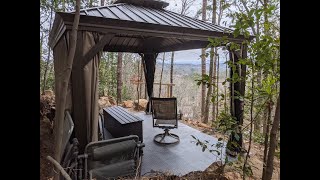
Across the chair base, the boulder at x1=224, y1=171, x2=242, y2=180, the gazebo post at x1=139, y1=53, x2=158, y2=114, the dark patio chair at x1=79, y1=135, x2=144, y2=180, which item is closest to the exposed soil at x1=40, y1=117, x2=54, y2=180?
the dark patio chair at x1=79, y1=135, x2=144, y2=180

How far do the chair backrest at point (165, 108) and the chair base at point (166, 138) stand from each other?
41 cm

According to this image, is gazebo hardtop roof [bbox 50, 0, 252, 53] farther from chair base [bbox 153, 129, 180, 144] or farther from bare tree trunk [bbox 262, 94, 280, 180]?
chair base [bbox 153, 129, 180, 144]

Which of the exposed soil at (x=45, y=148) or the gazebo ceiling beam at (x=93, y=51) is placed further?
the exposed soil at (x=45, y=148)

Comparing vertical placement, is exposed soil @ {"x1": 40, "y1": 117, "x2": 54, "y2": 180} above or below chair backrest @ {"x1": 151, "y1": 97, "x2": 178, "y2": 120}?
below

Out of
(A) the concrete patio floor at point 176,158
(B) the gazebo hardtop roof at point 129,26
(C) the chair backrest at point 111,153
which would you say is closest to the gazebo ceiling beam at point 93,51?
(B) the gazebo hardtop roof at point 129,26

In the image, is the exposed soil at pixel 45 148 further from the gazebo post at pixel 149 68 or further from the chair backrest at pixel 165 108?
the gazebo post at pixel 149 68

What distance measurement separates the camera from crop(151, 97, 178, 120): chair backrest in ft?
16.8

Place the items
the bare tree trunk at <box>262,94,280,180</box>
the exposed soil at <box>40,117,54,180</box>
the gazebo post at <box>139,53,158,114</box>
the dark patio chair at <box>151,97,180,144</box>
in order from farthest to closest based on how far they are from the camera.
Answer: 1. the gazebo post at <box>139,53,158,114</box>
2. the dark patio chair at <box>151,97,180,144</box>
3. the exposed soil at <box>40,117,54,180</box>
4. the bare tree trunk at <box>262,94,280,180</box>

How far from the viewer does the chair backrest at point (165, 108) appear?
5105 mm

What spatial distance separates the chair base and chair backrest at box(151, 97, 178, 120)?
0.41 m
